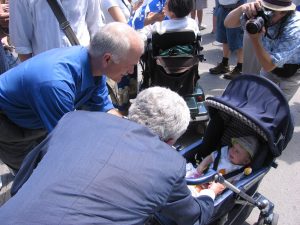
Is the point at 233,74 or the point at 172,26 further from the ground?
the point at 172,26

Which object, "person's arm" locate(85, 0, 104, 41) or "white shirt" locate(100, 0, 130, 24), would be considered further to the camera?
"white shirt" locate(100, 0, 130, 24)

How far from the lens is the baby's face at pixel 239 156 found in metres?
2.50

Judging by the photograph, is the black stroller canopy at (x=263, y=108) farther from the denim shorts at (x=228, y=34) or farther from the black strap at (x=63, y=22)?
the denim shorts at (x=228, y=34)

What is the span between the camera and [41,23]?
2.54 meters

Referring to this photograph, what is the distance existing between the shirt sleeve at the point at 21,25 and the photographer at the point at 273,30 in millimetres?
1613

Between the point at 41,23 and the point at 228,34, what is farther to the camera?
the point at 228,34

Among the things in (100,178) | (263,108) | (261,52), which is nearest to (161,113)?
(100,178)

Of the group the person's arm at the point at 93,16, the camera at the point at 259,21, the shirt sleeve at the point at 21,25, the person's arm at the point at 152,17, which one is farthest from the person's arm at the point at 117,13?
the camera at the point at 259,21

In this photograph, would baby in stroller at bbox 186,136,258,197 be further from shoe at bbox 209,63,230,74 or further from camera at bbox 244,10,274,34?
shoe at bbox 209,63,230,74

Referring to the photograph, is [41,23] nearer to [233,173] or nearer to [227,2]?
[233,173]

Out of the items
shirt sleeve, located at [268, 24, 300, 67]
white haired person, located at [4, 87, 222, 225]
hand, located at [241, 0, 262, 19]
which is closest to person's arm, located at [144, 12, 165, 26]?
hand, located at [241, 0, 262, 19]

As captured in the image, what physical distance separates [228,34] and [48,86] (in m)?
3.38

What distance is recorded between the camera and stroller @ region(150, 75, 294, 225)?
7.03 feet

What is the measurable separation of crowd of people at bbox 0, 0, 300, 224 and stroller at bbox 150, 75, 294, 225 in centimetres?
13
